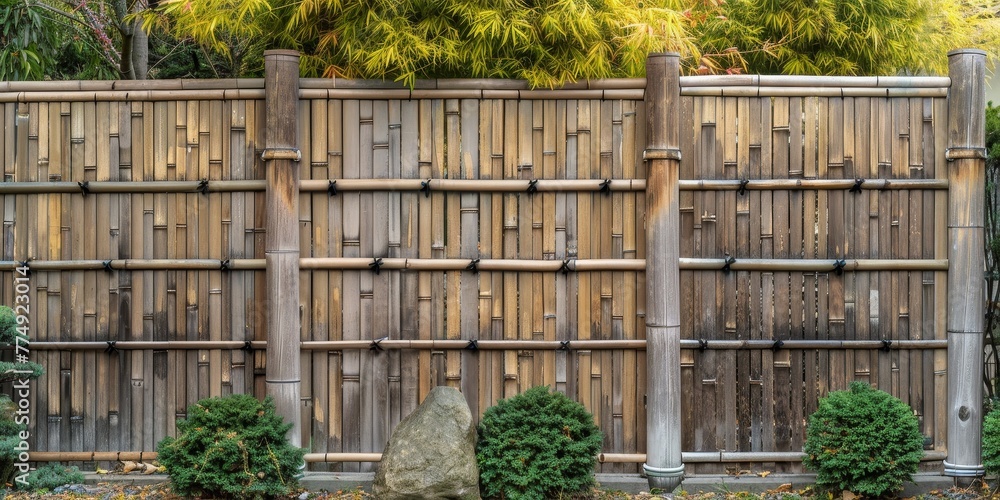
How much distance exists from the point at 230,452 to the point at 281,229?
122 centimetres

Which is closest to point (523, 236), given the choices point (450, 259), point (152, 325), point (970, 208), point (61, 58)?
point (450, 259)

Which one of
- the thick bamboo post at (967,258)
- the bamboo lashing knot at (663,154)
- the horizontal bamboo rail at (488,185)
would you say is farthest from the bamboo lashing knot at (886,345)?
the bamboo lashing knot at (663,154)

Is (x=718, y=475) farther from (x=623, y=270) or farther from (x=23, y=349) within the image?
(x=23, y=349)

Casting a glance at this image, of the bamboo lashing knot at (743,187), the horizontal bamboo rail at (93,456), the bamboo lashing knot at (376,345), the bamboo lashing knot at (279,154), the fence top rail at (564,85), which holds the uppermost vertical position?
the fence top rail at (564,85)

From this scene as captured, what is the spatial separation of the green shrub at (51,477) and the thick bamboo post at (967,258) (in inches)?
194

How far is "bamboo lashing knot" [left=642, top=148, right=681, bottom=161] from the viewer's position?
4625 mm

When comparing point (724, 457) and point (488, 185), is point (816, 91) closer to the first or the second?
point (488, 185)

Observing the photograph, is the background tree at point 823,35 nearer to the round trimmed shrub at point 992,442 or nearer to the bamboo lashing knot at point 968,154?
the bamboo lashing knot at point 968,154

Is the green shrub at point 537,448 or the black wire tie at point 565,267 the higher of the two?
the black wire tie at point 565,267

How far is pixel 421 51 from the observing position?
4.52 meters

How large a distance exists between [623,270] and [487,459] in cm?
131

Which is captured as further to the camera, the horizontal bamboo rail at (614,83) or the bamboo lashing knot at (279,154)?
the horizontal bamboo rail at (614,83)

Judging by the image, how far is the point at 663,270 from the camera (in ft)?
15.3

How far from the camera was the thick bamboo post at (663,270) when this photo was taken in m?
4.65
